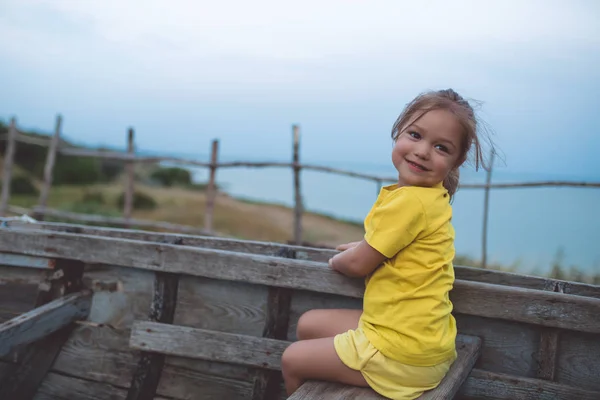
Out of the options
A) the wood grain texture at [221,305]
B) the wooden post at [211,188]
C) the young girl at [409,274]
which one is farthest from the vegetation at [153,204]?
the young girl at [409,274]

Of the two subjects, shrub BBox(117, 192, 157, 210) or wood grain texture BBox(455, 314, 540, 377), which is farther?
shrub BBox(117, 192, 157, 210)

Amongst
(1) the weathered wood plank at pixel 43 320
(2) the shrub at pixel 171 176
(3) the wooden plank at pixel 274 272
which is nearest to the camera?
(3) the wooden plank at pixel 274 272

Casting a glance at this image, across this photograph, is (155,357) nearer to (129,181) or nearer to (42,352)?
(42,352)

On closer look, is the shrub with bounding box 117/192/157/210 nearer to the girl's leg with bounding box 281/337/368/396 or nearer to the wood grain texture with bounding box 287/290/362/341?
the wood grain texture with bounding box 287/290/362/341

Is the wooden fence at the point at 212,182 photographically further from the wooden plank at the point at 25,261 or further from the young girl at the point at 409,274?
the young girl at the point at 409,274

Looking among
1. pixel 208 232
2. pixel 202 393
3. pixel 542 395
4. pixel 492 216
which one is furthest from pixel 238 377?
pixel 492 216

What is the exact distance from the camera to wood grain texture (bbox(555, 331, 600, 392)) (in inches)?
70.3

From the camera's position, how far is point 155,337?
7.09 feet

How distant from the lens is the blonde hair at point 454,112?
1.60m

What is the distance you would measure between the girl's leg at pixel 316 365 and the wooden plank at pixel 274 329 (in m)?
0.40

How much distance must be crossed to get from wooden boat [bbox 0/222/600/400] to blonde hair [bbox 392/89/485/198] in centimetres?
45

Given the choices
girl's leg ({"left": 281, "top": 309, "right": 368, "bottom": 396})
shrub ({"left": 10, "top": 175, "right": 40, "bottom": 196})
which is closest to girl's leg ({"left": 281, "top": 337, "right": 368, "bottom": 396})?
girl's leg ({"left": 281, "top": 309, "right": 368, "bottom": 396})

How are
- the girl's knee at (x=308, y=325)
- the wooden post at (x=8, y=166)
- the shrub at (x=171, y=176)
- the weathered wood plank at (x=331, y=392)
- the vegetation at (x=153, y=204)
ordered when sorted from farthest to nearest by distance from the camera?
the shrub at (x=171, y=176) < the vegetation at (x=153, y=204) < the wooden post at (x=8, y=166) < the girl's knee at (x=308, y=325) < the weathered wood plank at (x=331, y=392)

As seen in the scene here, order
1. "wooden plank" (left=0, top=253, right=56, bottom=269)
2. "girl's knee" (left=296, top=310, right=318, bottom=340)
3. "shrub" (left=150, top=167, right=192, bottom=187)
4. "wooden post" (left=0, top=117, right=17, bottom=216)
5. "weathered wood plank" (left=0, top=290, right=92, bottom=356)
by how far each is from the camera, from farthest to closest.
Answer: "shrub" (left=150, top=167, right=192, bottom=187)
"wooden post" (left=0, top=117, right=17, bottom=216)
"wooden plank" (left=0, top=253, right=56, bottom=269)
"weathered wood plank" (left=0, top=290, right=92, bottom=356)
"girl's knee" (left=296, top=310, right=318, bottom=340)
